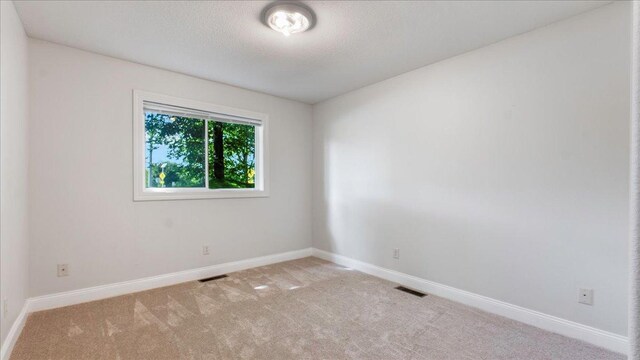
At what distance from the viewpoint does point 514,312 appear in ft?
8.40

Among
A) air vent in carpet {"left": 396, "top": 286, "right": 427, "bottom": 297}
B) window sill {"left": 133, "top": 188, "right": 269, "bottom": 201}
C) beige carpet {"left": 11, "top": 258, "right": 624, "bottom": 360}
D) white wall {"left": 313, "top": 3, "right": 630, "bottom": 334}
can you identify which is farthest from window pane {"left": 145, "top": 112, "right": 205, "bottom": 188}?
air vent in carpet {"left": 396, "top": 286, "right": 427, "bottom": 297}

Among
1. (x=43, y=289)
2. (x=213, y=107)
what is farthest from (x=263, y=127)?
(x=43, y=289)

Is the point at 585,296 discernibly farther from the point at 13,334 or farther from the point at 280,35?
the point at 13,334

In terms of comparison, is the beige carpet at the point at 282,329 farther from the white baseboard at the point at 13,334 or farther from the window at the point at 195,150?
the window at the point at 195,150

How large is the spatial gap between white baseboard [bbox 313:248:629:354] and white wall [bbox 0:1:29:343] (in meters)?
3.28

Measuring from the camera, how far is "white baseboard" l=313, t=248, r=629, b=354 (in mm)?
2145

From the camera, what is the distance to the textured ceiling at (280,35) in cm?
223

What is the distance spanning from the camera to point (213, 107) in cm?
372

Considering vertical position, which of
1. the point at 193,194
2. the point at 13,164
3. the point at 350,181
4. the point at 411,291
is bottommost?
the point at 411,291

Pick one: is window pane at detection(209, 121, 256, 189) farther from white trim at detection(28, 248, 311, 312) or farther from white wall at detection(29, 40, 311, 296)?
white trim at detection(28, 248, 311, 312)

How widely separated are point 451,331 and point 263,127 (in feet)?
10.6

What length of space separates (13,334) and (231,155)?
8.47ft

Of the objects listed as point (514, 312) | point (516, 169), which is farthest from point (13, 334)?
point (516, 169)

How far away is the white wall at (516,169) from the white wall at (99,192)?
6.88ft
